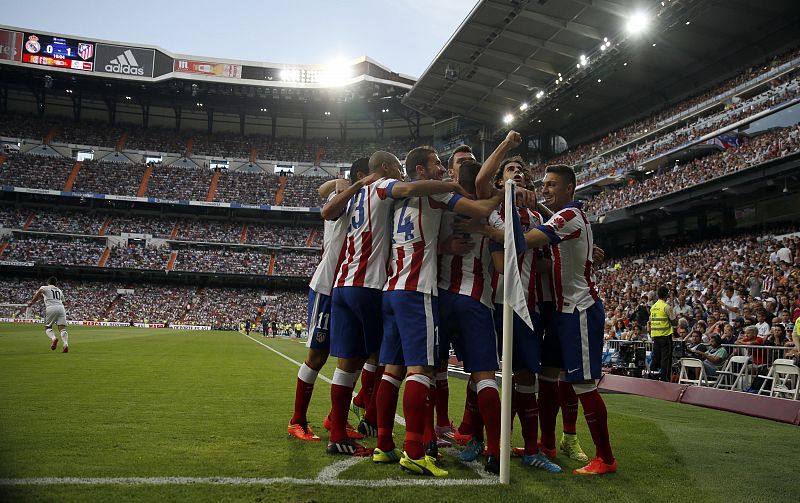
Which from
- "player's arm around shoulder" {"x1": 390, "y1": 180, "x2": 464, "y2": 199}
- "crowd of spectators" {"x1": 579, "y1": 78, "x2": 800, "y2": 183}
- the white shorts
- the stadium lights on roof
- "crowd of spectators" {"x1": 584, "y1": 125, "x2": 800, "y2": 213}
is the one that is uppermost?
the stadium lights on roof

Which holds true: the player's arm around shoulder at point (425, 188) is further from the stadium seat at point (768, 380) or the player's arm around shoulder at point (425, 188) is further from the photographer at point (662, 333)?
the photographer at point (662, 333)

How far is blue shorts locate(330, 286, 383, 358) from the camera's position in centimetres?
445

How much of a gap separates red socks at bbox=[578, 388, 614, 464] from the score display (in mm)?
59481

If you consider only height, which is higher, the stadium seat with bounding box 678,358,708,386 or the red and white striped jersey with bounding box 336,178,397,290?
the red and white striped jersey with bounding box 336,178,397,290

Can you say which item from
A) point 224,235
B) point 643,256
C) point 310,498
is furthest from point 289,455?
point 224,235

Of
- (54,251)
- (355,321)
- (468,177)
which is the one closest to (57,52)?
(54,251)

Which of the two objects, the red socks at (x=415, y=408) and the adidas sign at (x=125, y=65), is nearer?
the red socks at (x=415, y=408)

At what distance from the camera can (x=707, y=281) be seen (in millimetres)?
19000

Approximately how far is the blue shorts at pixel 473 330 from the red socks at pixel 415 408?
1.20ft

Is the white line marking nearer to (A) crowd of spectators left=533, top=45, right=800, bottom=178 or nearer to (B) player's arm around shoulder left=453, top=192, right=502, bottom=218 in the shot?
(B) player's arm around shoulder left=453, top=192, right=502, bottom=218

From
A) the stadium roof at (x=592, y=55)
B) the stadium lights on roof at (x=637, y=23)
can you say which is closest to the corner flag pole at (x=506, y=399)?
the stadium roof at (x=592, y=55)

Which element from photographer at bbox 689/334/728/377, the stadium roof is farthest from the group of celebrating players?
the stadium roof

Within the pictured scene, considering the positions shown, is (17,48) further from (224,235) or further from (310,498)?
(310,498)

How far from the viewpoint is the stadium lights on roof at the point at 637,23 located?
2594cm
